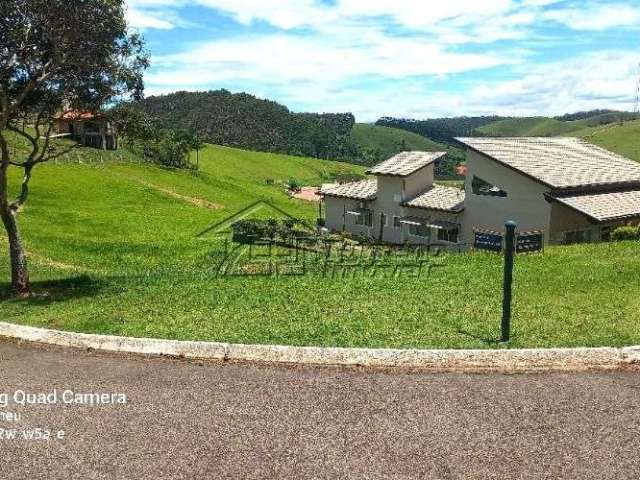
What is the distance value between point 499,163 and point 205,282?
25206mm

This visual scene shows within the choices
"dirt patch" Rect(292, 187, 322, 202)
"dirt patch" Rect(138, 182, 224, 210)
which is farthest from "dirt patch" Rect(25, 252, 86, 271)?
"dirt patch" Rect(292, 187, 322, 202)

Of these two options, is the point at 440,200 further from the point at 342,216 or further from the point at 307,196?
the point at 307,196

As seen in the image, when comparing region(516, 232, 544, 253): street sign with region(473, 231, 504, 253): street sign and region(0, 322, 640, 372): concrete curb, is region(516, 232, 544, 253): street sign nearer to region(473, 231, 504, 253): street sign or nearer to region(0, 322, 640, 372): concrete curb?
region(473, 231, 504, 253): street sign

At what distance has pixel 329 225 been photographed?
5203cm

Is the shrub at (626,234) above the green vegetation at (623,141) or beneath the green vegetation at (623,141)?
beneath

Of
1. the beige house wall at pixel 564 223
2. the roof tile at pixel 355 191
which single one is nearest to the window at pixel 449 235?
the beige house wall at pixel 564 223

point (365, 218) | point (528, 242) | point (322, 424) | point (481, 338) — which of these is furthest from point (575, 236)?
point (322, 424)

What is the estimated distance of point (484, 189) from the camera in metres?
36.3

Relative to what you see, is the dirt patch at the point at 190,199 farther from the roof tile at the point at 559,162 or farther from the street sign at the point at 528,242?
the street sign at the point at 528,242

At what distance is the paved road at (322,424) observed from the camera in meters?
5.12

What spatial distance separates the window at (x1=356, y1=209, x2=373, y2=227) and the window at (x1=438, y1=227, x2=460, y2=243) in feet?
28.2

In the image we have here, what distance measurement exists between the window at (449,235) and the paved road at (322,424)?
32.2m

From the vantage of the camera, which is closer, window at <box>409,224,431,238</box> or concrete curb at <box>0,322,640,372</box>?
concrete curb at <box>0,322,640,372</box>

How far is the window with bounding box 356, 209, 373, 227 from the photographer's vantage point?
4751 centimetres
